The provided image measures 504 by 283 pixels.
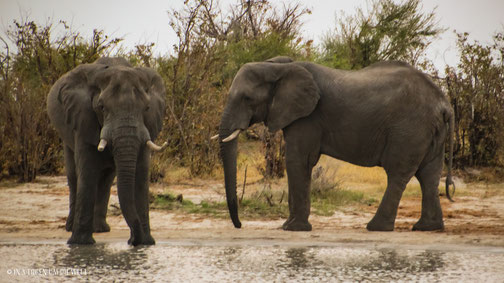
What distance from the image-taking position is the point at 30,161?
1484 cm

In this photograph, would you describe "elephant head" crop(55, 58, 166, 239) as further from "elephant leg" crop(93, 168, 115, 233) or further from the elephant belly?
the elephant belly

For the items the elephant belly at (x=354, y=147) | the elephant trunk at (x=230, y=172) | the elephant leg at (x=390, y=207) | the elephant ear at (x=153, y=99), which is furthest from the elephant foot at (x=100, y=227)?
the elephant leg at (x=390, y=207)

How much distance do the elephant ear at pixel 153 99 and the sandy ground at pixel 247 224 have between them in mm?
1483

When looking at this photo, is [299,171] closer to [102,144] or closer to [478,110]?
[102,144]

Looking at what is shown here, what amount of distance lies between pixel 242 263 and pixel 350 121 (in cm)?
324

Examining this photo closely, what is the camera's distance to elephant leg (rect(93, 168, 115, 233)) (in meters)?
9.12

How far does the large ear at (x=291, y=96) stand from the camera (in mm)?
9727

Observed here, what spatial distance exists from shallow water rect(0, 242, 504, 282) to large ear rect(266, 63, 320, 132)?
75.7 inches

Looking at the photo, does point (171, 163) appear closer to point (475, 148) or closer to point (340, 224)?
point (340, 224)

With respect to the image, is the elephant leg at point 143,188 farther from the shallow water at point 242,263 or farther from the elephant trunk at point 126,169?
the elephant trunk at point 126,169

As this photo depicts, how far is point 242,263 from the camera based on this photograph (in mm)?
7316

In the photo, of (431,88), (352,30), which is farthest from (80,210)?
(352,30)

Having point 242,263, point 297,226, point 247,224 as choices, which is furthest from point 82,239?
point 247,224

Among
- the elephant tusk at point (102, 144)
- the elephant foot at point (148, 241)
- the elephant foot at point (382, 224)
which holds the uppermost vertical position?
the elephant tusk at point (102, 144)
